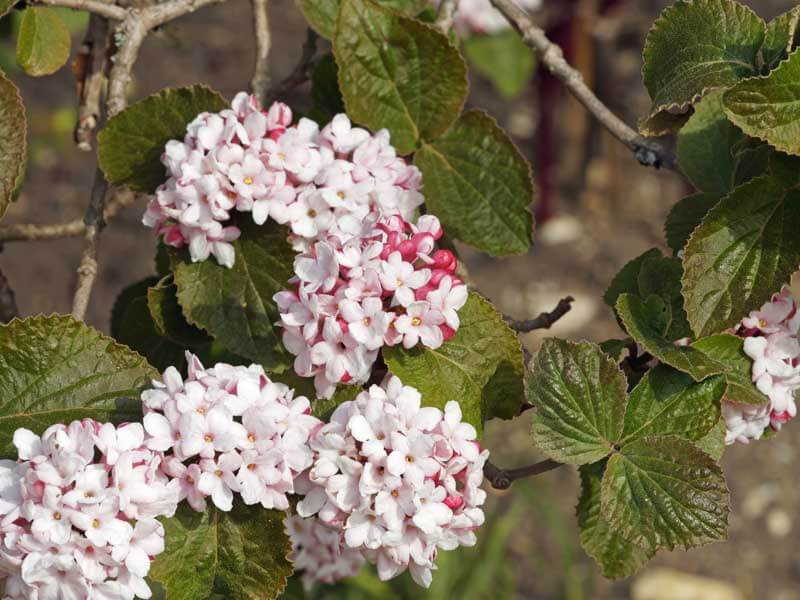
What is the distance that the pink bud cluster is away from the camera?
0.91 meters

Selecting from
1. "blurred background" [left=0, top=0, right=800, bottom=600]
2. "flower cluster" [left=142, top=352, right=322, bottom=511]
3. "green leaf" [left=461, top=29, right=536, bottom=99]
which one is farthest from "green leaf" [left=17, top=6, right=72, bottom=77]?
"blurred background" [left=0, top=0, right=800, bottom=600]

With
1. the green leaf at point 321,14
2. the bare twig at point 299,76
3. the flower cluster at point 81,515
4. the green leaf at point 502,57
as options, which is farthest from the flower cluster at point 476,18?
the flower cluster at point 81,515

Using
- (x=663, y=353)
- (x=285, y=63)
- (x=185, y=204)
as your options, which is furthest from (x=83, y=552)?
(x=285, y=63)

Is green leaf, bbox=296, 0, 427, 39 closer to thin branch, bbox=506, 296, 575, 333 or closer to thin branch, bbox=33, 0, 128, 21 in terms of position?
thin branch, bbox=33, 0, 128, 21

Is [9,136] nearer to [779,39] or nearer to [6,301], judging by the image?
[6,301]

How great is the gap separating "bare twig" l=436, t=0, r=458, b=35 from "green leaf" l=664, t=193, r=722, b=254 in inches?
13.8

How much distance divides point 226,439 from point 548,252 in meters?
2.69

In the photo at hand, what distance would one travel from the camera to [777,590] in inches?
108

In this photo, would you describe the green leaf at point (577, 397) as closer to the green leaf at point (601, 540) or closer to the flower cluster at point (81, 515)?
the green leaf at point (601, 540)

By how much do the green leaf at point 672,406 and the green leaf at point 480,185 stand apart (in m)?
0.24

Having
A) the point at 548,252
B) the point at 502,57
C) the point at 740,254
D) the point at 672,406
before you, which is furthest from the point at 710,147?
the point at 548,252

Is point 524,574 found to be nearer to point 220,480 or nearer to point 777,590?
point 777,590

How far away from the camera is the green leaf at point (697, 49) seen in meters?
0.95

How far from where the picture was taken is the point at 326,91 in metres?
1.25
